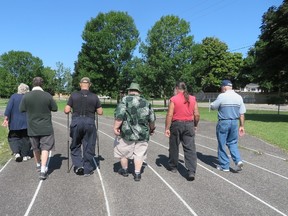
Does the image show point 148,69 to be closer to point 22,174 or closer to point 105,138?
point 105,138

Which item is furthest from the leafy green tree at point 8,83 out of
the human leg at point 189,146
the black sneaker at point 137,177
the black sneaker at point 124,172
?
the black sneaker at point 137,177

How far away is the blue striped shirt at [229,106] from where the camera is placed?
Answer: 26.0 ft

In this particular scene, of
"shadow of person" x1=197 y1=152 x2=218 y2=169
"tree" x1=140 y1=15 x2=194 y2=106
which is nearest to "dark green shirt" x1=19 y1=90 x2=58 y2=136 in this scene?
"shadow of person" x1=197 y1=152 x2=218 y2=169

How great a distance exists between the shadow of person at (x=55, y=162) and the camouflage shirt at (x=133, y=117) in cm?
187

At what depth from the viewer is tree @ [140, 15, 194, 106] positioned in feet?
132

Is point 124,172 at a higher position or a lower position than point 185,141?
lower

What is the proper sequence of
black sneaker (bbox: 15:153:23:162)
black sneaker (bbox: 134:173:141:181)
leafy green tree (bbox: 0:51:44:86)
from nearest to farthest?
black sneaker (bbox: 134:173:141:181), black sneaker (bbox: 15:153:23:162), leafy green tree (bbox: 0:51:44:86)

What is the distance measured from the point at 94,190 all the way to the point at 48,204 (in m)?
0.94

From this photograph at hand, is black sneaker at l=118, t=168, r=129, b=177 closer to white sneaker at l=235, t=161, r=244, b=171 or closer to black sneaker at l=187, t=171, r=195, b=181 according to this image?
black sneaker at l=187, t=171, r=195, b=181

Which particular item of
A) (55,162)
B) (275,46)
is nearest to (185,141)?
(55,162)

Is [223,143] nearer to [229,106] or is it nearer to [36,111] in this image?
[229,106]

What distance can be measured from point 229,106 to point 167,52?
33939 millimetres

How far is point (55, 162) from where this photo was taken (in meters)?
8.67

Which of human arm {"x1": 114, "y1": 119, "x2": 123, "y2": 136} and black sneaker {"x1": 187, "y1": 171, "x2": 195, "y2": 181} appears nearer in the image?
black sneaker {"x1": 187, "y1": 171, "x2": 195, "y2": 181}
